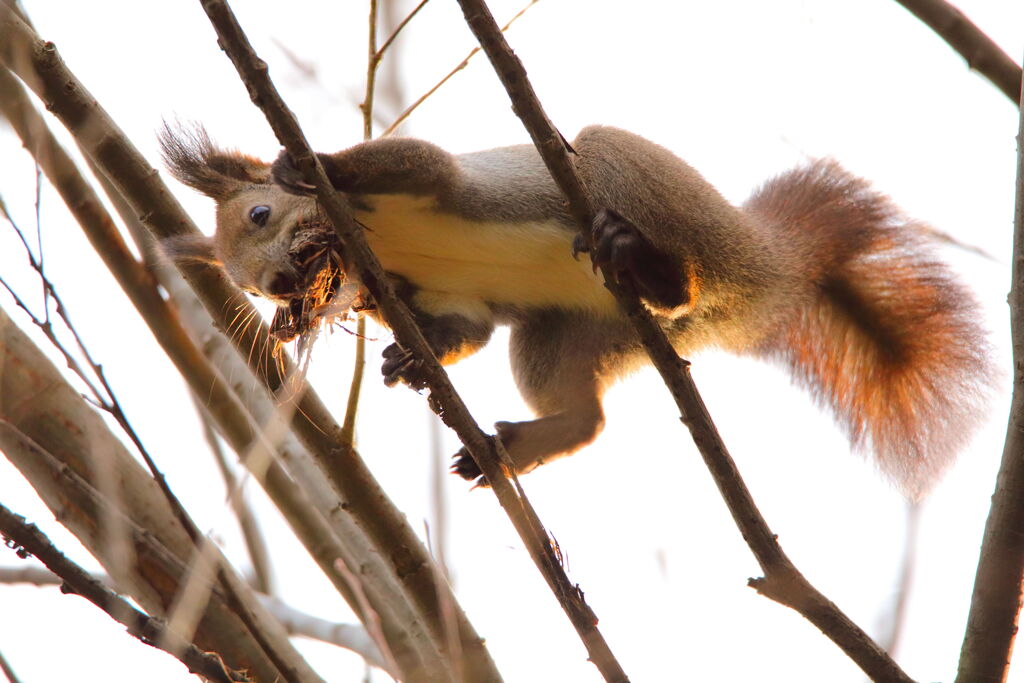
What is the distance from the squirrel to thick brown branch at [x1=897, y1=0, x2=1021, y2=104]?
114cm

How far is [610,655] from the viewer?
206cm

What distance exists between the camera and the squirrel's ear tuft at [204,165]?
167 inches

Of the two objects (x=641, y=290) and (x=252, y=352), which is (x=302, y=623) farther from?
(x=641, y=290)

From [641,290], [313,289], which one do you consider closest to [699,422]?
[641,290]

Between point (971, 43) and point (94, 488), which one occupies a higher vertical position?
point (971, 43)

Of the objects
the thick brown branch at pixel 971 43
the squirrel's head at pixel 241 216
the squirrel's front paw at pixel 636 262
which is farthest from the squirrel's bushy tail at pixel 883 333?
the squirrel's head at pixel 241 216

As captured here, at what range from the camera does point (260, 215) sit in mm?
3969

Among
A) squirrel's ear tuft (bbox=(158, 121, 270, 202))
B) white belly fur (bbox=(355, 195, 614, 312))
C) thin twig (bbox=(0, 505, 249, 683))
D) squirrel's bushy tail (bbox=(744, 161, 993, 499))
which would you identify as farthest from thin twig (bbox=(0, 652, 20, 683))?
squirrel's bushy tail (bbox=(744, 161, 993, 499))

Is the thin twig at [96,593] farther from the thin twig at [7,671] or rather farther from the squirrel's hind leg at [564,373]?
the squirrel's hind leg at [564,373]

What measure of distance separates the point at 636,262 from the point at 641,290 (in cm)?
21

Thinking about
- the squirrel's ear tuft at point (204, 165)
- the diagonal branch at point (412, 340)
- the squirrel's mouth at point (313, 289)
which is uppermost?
the squirrel's ear tuft at point (204, 165)

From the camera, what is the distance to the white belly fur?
3.91 metres

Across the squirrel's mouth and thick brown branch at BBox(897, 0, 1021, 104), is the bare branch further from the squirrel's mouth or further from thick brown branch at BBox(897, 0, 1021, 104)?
thick brown branch at BBox(897, 0, 1021, 104)

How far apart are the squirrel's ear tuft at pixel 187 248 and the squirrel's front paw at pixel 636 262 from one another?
130 centimetres
